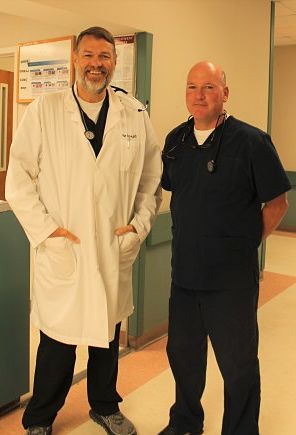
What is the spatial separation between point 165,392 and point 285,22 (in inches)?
174

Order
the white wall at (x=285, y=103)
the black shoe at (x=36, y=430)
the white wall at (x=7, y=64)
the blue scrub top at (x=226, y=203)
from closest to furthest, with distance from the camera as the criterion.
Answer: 1. the blue scrub top at (x=226, y=203)
2. the black shoe at (x=36, y=430)
3. the white wall at (x=7, y=64)
4. the white wall at (x=285, y=103)

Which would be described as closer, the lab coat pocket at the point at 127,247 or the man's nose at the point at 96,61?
the man's nose at the point at 96,61

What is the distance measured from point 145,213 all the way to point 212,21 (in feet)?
6.57

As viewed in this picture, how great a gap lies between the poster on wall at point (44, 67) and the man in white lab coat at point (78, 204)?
122 cm

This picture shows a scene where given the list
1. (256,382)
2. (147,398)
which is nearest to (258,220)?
(256,382)

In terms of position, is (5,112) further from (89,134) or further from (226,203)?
(226,203)

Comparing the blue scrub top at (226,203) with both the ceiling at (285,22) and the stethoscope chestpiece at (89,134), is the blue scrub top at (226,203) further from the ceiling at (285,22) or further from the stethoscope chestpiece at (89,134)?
the ceiling at (285,22)

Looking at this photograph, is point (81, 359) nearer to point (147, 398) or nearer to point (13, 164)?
point (147, 398)

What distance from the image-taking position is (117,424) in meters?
2.14

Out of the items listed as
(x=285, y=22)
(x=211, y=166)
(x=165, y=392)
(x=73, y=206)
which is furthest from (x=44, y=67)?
(x=285, y=22)

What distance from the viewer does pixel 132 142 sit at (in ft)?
6.44

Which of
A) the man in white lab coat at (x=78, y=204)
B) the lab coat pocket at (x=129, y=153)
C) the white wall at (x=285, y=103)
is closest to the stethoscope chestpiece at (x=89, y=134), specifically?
the man in white lab coat at (x=78, y=204)

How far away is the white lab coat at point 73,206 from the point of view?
1860 mm

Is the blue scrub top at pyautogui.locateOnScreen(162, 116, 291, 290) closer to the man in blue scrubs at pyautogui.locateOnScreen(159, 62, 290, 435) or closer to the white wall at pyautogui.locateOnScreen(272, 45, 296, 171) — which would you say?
the man in blue scrubs at pyautogui.locateOnScreen(159, 62, 290, 435)
